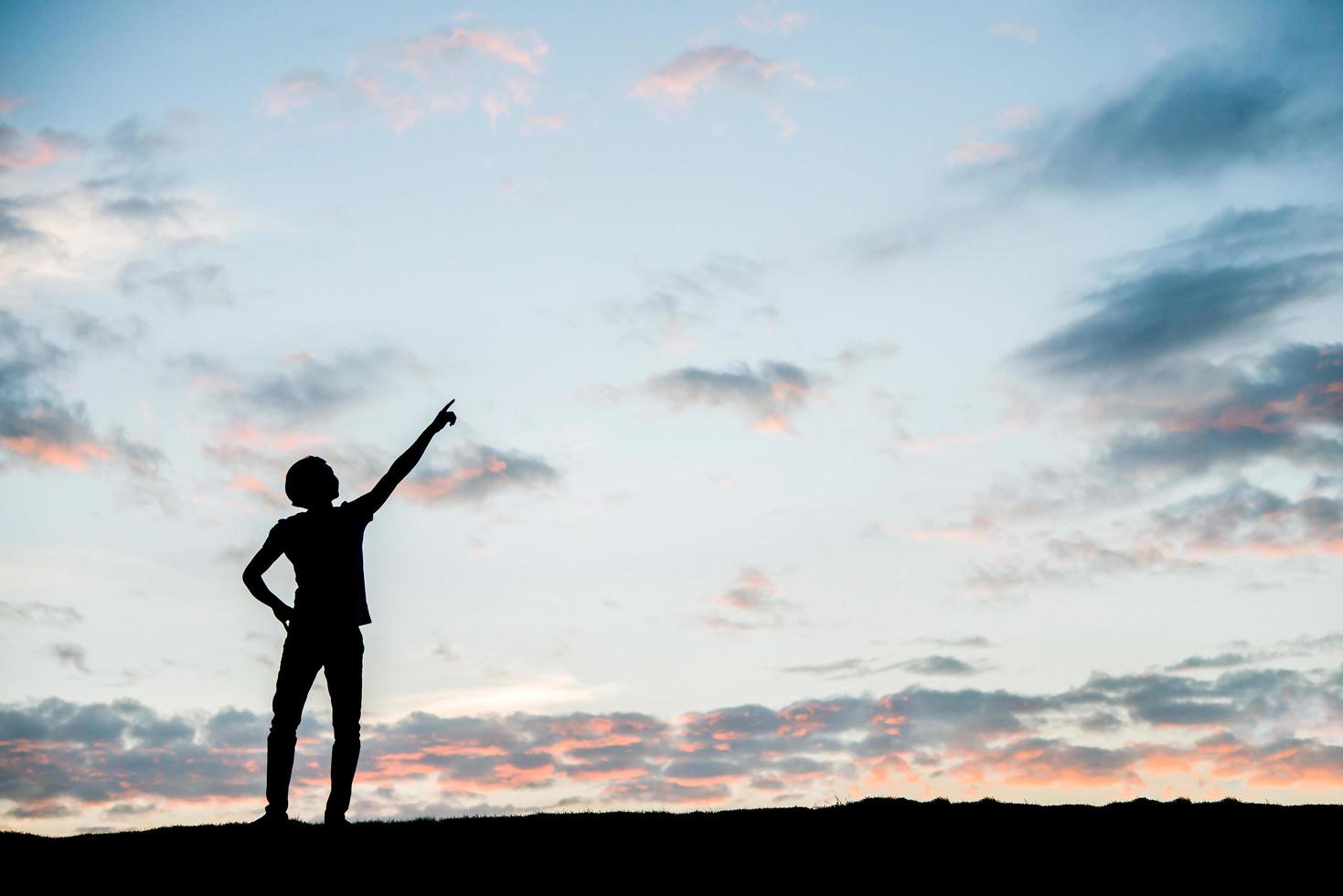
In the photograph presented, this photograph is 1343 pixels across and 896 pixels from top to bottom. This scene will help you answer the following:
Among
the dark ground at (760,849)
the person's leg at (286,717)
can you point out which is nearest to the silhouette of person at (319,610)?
the person's leg at (286,717)

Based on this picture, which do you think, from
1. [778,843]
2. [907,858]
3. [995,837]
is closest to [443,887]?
[778,843]

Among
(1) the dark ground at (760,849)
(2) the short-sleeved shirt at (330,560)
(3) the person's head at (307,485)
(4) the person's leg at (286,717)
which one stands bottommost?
(1) the dark ground at (760,849)

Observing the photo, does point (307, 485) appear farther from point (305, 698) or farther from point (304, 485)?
point (305, 698)

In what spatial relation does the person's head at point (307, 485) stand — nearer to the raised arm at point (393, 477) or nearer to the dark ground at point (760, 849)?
the raised arm at point (393, 477)

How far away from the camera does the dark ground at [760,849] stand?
9.98 m

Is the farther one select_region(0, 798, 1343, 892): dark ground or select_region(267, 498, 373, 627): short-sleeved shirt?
select_region(267, 498, 373, 627): short-sleeved shirt

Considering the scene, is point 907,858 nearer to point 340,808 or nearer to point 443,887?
point 443,887

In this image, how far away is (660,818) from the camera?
1295cm

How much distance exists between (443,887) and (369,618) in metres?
2.33

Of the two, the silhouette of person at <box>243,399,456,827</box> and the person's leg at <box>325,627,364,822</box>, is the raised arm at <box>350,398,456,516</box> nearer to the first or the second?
the silhouette of person at <box>243,399,456,827</box>

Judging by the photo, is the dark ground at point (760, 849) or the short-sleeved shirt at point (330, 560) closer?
the dark ground at point (760, 849)

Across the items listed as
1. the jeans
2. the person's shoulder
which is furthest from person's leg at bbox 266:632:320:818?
the person's shoulder

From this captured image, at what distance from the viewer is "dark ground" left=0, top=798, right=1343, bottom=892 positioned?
9984 millimetres

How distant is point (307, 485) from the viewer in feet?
Answer: 33.8
